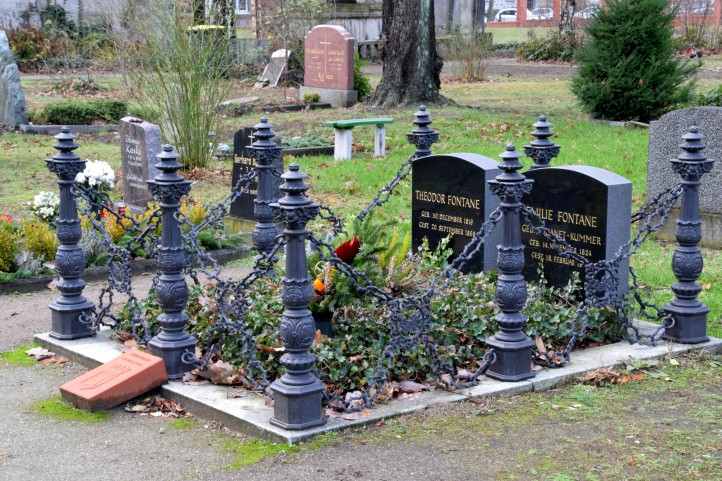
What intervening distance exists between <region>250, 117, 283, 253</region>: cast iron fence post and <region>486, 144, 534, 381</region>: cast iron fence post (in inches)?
125

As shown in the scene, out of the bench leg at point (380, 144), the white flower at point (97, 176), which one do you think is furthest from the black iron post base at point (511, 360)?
the bench leg at point (380, 144)

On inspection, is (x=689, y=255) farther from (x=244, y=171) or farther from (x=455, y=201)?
(x=244, y=171)

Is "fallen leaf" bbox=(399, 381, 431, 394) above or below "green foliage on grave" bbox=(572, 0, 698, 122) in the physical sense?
below

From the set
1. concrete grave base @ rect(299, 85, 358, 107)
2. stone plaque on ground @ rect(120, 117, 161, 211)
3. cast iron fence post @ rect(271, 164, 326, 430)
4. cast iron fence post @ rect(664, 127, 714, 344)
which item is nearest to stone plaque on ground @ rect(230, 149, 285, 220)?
stone plaque on ground @ rect(120, 117, 161, 211)

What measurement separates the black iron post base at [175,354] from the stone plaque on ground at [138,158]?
629 cm

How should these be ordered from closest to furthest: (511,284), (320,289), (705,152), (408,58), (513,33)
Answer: (511,284), (320,289), (705,152), (408,58), (513,33)

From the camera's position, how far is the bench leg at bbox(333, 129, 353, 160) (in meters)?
16.6

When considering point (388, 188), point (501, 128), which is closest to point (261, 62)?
point (501, 128)

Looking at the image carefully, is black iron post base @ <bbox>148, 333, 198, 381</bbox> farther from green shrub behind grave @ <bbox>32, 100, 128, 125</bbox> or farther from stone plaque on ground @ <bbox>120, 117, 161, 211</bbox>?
green shrub behind grave @ <bbox>32, 100, 128, 125</bbox>

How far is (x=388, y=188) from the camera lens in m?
8.96

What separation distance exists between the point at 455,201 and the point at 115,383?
3246 mm

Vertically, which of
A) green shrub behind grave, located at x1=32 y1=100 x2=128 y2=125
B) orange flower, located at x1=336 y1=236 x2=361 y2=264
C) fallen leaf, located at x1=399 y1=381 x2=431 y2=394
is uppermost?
orange flower, located at x1=336 y1=236 x2=361 y2=264

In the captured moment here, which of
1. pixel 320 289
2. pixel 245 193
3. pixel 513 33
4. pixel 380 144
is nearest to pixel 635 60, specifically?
pixel 380 144

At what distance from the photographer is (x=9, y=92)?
20.4m
